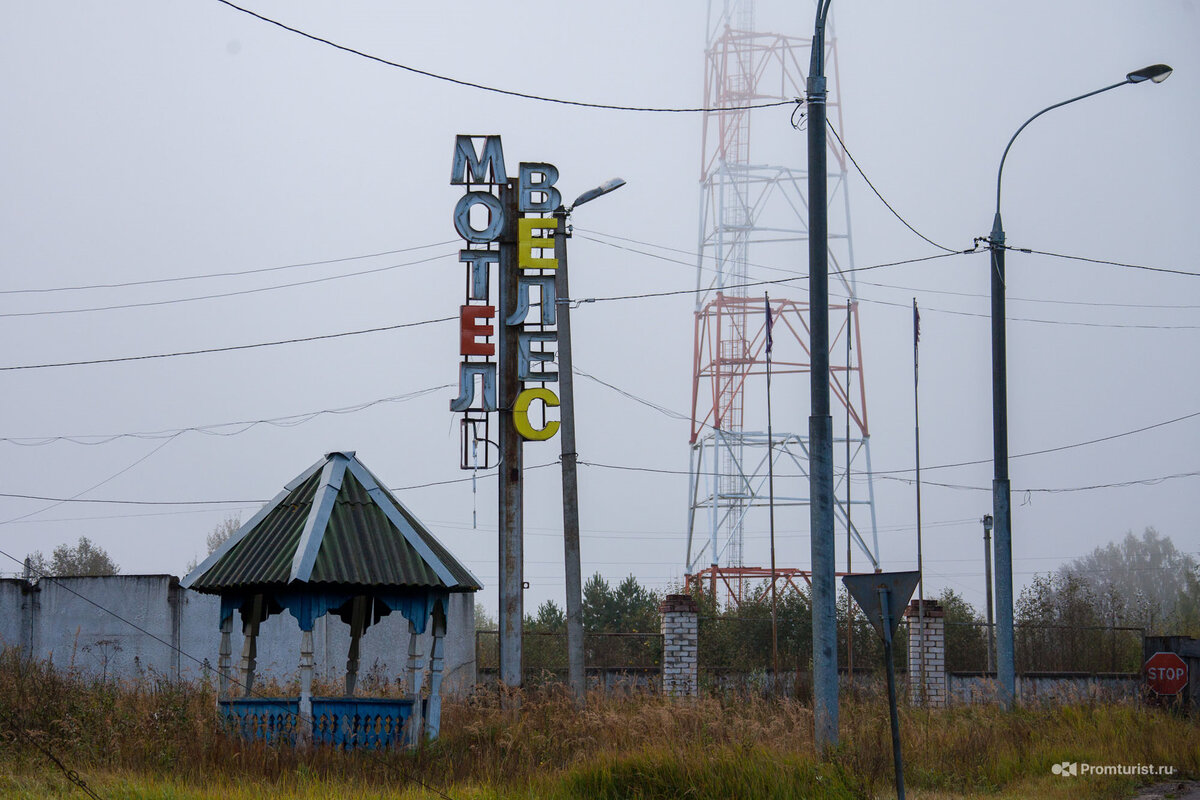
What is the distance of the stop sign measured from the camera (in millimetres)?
22391

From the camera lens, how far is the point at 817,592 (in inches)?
574

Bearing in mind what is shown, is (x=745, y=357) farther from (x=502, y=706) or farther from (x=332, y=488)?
(x=332, y=488)

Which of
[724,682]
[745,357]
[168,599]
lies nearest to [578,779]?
[724,682]

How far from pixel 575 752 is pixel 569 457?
615 centimetres

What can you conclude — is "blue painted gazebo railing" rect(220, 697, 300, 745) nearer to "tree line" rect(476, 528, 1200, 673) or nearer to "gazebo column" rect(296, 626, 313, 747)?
"gazebo column" rect(296, 626, 313, 747)

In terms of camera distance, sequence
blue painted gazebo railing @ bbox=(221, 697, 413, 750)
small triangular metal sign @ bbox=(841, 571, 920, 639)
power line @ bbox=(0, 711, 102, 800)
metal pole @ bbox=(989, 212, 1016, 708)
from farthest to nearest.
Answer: metal pole @ bbox=(989, 212, 1016, 708) < blue painted gazebo railing @ bbox=(221, 697, 413, 750) < small triangular metal sign @ bbox=(841, 571, 920, 639) < power line @ bbox=(0, 711, 102, 800)

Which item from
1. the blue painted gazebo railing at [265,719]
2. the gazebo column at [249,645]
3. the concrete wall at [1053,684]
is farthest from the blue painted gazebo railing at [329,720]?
the concrete wall at [1053,684]

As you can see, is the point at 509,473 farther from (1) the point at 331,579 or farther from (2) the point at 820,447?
(2) the point at 820,447

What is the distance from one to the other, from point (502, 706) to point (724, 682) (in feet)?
25.8

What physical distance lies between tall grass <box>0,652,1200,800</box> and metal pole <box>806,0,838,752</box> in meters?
0.73

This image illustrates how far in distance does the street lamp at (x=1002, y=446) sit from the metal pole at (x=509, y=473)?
7.41 m

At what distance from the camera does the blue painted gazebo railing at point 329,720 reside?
15.5 meters

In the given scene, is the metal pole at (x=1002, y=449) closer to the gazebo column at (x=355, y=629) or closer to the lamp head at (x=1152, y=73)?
the lamp head at (x=1152, y=73)

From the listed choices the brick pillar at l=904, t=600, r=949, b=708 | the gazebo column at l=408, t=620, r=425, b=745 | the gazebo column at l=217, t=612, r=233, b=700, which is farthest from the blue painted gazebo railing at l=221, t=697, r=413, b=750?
the brick pillar at l=904, t=600, r=949, b=708
